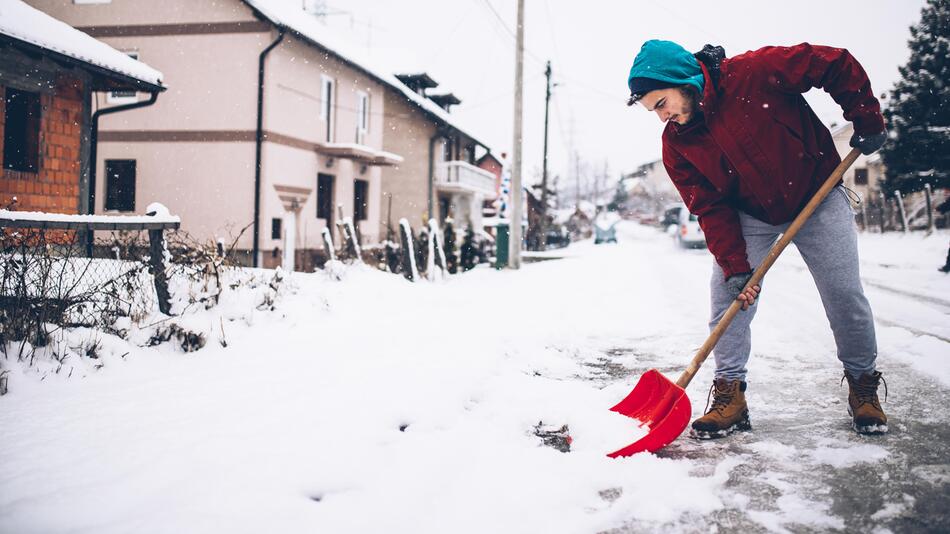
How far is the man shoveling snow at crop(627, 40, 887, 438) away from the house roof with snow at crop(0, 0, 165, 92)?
7.75 m

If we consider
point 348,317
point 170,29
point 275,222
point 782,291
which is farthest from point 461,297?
point 170,29

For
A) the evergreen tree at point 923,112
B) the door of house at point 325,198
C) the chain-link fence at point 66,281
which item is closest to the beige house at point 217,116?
the door of house at point 325,198

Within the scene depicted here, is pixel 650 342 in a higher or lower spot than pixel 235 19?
lower

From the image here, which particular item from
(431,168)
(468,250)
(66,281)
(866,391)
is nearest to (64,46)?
(66,281)

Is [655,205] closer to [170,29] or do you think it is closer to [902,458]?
[170,29]

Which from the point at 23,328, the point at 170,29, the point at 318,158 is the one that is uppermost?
the point at 170,29

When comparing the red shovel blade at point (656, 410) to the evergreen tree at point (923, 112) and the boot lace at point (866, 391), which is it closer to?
the boot lace at point (866, 391)

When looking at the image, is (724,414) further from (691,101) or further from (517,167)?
(517,167)

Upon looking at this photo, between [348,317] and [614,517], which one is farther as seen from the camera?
[348,317]

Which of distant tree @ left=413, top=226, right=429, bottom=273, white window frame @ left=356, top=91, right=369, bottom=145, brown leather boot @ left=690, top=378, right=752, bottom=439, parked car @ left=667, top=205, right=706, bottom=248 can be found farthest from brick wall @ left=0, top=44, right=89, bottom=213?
parked car @ left=667, top=205, right=706, bottom=248

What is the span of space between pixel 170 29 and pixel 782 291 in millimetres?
15075

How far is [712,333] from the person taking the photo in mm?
2596

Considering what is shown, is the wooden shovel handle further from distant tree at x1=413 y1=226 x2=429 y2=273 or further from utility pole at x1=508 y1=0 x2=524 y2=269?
utility pole at x1=508 y1=0 x2=524 y2=269

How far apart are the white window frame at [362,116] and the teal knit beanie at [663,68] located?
17706mm
